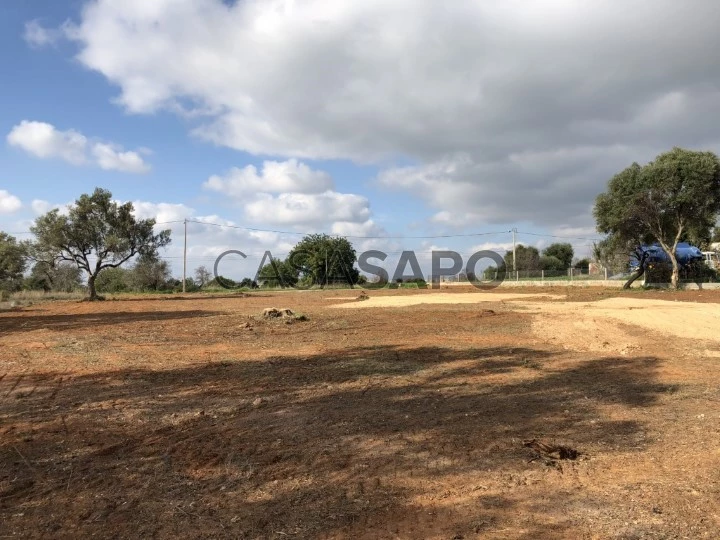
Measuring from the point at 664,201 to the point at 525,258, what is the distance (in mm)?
A: 37421

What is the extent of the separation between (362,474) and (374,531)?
87cm

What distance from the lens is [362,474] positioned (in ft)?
13.1

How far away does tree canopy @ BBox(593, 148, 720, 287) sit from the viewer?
2877 cm

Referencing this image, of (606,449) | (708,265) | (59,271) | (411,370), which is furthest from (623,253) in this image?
(59,271)

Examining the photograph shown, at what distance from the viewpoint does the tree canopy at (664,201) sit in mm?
28766

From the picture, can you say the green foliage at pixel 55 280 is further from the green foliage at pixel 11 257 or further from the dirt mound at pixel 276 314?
the dirt mound at pixel 276 314

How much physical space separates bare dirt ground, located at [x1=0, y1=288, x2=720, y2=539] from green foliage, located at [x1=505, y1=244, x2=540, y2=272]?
184ft

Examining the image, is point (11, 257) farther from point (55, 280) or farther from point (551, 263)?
point (551, 263)

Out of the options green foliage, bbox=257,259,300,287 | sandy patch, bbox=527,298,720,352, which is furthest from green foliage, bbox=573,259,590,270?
sandy patch, bbox=527,298,720,352

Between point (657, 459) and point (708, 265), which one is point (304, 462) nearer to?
point (657, 459)

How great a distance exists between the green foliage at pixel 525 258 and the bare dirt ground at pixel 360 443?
56.2 meters

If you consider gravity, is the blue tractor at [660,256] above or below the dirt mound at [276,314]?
above

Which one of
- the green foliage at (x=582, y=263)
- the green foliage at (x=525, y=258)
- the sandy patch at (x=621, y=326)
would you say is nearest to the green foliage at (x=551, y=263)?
the green foliage at (x=525, y=258)

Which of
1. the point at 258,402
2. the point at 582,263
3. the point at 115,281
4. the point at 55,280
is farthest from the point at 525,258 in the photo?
the point at 258,402
